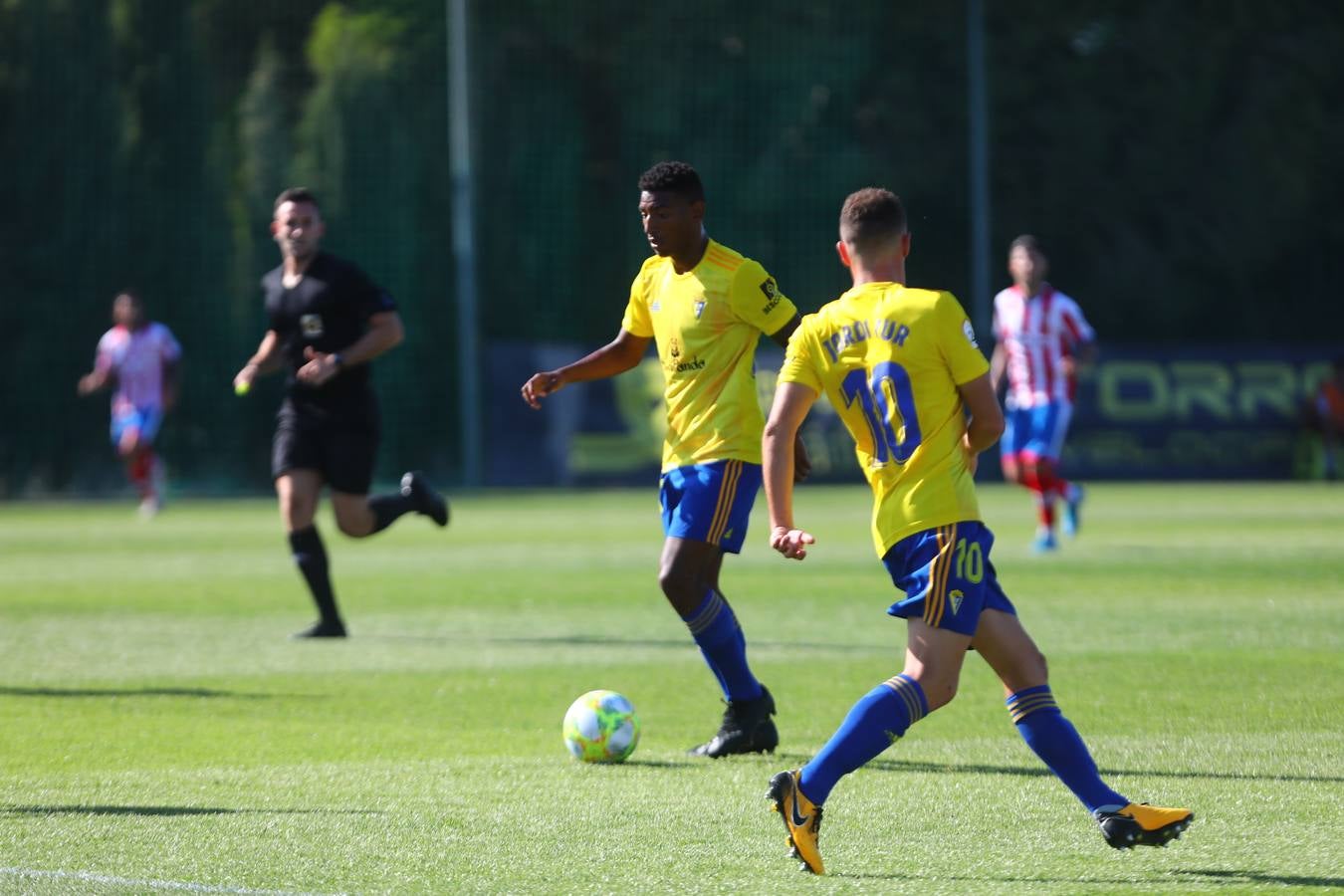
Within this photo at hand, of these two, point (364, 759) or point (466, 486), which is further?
point (466, 486)

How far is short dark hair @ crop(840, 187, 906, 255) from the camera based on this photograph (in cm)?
559

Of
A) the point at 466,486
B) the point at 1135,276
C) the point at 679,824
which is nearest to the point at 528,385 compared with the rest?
the point at 679,824

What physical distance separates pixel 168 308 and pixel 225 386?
5.24 ft

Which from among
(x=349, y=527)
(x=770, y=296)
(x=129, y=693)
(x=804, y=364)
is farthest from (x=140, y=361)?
(x=804, y=364)

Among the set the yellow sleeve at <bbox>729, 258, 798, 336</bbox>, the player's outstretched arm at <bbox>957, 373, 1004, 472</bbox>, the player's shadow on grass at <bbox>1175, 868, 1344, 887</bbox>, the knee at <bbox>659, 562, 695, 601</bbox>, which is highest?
the yellow sleeve at <bbox>729, 258, 798, 336</bbox>

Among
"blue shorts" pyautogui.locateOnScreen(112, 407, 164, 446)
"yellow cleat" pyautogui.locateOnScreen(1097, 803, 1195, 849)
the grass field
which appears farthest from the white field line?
"blue shorts" pyautogui.locateOnScreen(112, 407, 164, 446)

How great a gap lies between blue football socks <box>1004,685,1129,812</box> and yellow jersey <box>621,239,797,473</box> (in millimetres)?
2122

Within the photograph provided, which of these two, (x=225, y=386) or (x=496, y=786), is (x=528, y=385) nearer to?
(x=496, y=786)

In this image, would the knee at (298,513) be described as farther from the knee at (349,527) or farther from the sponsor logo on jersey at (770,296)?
the sponsor logo on jersey at (770,296)

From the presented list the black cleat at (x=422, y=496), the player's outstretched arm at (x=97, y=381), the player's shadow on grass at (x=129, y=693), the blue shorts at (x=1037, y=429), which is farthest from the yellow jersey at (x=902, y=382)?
the player's outstretched arm at (x=97, y=381)

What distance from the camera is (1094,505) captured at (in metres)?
23.0

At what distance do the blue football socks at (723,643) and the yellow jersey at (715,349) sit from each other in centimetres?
53

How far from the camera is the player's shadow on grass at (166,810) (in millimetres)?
6168

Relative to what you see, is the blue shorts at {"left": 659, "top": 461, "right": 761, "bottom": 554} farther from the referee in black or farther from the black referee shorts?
the black referee shorts
